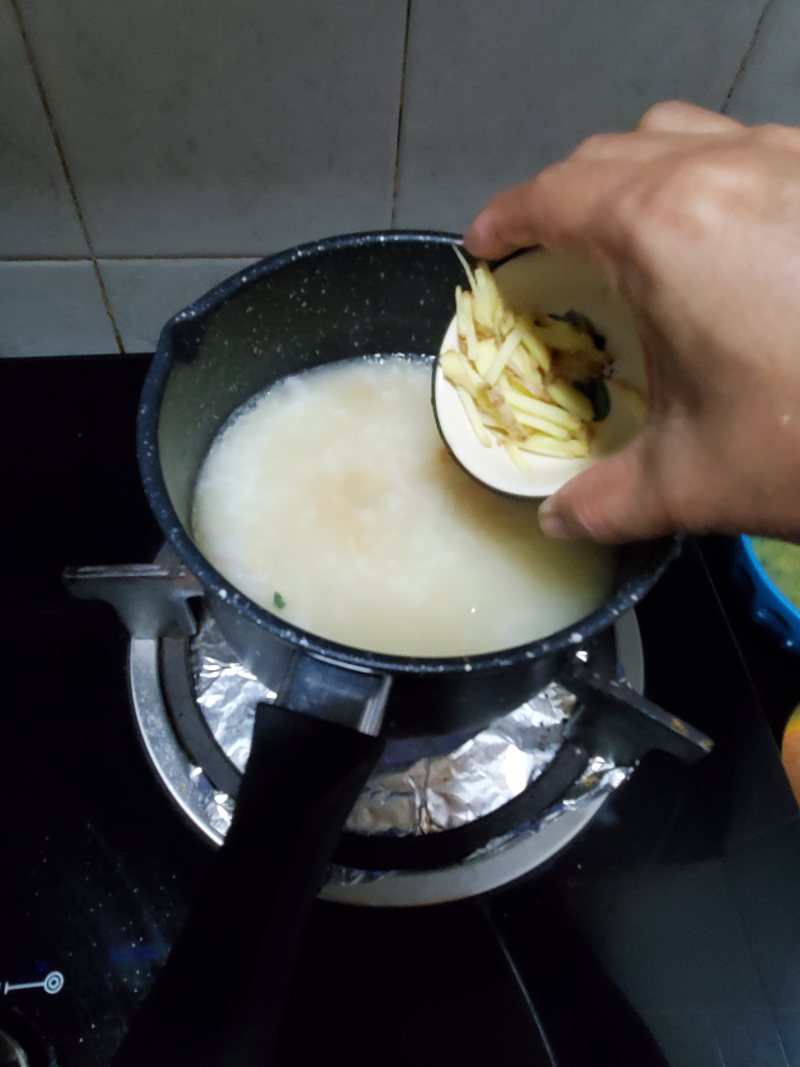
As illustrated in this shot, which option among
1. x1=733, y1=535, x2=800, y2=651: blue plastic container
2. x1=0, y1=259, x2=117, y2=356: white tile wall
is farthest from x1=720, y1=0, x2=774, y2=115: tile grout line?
x1=0, y1=259, x2=117, y2=356: white tile wall

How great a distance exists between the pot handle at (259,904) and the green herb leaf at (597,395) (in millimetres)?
251

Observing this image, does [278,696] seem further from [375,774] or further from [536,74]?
[536,74]

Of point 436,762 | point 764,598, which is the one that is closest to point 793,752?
point 764,598

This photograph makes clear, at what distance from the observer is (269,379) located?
668mm

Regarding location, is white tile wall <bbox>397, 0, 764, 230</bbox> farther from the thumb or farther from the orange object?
the orange object

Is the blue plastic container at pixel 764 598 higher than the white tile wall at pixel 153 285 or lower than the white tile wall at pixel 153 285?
lower

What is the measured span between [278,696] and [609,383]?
0.96 ft

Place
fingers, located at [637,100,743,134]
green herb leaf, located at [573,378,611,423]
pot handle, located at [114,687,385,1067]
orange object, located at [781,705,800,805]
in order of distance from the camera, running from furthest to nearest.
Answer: orange object, located at [781,705,800,805] < green herb leaf, located at [573,378,611,423] < fingers, located at [637,100,743,134] < pot handle, located at [114,687,385,1067]

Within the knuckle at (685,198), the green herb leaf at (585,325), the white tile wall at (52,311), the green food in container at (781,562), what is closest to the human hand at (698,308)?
the knuckle at (685,198)

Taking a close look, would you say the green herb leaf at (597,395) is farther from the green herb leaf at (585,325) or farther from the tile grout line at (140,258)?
the tile grout line at (140,258)

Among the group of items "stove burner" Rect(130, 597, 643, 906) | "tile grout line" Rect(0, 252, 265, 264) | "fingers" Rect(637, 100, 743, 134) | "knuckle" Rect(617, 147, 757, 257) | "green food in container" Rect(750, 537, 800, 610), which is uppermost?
"knuckle" Rect(617, 147, 757, 257)

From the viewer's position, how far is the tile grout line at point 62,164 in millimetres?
564

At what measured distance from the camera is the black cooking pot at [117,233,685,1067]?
0.34 metres

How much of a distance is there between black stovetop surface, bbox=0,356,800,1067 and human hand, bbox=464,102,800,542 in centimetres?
31
